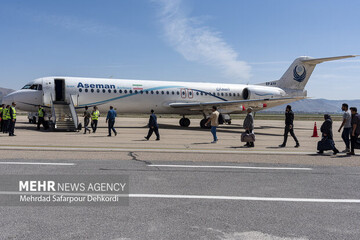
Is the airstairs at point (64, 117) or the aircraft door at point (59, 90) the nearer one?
the airstairs at point (64, 117)

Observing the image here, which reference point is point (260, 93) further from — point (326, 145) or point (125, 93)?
point (326, 145)

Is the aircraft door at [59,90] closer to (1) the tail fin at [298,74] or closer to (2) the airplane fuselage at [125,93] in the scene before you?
(2) the airplane fuselage at [125,93]

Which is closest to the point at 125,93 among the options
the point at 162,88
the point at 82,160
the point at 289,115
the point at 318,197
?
the point at 162,88

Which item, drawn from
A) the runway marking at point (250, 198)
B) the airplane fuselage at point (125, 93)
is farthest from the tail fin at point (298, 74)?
the runway marking at point (250, 198)

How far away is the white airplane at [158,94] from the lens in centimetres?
2259

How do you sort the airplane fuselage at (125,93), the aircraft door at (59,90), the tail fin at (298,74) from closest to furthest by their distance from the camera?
the airplane fuselage at (125,93)
the aircraft door at (59,90)
the tail fin at (298,74)

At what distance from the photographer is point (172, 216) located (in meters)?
4.73

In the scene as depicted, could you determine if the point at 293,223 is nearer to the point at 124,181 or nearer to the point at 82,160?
the point at 124,181

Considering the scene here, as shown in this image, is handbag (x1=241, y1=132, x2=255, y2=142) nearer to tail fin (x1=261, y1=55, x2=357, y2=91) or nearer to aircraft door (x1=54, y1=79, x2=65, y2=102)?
aircraft door (x1=54, y1=79, x2=65, y2=102)

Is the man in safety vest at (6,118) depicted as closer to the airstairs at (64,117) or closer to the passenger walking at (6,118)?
the passenger walking at (6,118)

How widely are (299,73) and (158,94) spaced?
14464 mm

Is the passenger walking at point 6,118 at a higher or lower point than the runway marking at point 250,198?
higher

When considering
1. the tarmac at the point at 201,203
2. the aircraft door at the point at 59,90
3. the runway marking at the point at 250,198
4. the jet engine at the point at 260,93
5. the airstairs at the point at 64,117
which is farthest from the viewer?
the jet engine at the point at 260,93

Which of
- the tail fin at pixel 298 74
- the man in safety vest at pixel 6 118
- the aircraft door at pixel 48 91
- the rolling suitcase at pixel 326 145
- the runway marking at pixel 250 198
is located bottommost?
the runway marking at pixel 250 198
